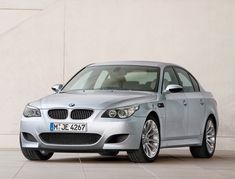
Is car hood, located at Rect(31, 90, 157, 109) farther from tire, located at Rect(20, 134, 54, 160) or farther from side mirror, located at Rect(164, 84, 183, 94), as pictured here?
tire, located at Rect(20, 134, 54, 160)

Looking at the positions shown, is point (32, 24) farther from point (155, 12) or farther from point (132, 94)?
point (132, 94)

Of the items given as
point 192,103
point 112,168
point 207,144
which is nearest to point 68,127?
point 112,168

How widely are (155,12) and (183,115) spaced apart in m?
A: 7.22

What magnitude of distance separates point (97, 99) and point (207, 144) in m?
3.17

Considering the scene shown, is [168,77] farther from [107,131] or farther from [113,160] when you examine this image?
[107,131]

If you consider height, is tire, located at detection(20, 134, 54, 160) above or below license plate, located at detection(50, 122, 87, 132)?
below

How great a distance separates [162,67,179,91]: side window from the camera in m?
16.4

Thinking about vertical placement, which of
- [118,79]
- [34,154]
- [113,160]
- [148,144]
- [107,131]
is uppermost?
[118,79]

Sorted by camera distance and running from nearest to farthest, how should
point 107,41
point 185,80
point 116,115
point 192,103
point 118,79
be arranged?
point 116,115 → point 118,79 → point 192,103 → point 185,80 → point 107,41

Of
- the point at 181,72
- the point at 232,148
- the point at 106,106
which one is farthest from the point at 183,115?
the point at 232,148

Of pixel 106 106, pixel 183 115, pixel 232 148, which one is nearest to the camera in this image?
pixel 106 106

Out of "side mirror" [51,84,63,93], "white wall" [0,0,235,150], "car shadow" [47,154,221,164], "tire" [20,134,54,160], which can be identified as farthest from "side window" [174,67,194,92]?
"white wall" [0,0,235,150]

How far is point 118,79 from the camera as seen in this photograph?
53.1ft

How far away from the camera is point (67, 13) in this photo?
23.4 metres
